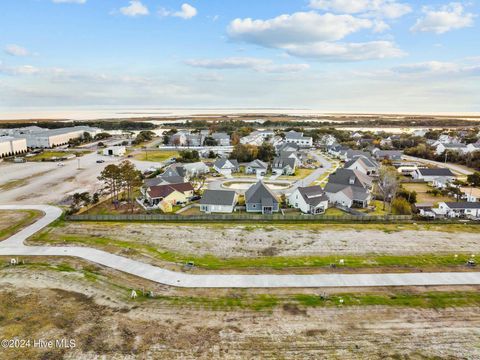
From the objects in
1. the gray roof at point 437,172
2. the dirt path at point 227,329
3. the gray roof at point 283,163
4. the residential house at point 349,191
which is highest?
the gray roof at point 283,163

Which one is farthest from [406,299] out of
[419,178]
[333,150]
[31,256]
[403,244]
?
[333,150]

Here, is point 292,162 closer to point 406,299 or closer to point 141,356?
point 406,299

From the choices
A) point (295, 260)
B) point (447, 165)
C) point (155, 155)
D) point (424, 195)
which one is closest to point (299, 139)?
point (447, 165)

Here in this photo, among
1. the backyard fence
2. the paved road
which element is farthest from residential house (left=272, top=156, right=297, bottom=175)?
the paved road

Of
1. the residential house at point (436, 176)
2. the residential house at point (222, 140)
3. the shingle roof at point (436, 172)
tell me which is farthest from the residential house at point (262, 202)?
the residential house at point (222, 140)

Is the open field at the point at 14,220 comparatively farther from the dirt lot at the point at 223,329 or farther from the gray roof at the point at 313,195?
the gray roof at the point at 313,195

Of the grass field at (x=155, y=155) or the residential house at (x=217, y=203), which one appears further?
the grass field at (x=155, y=155)
